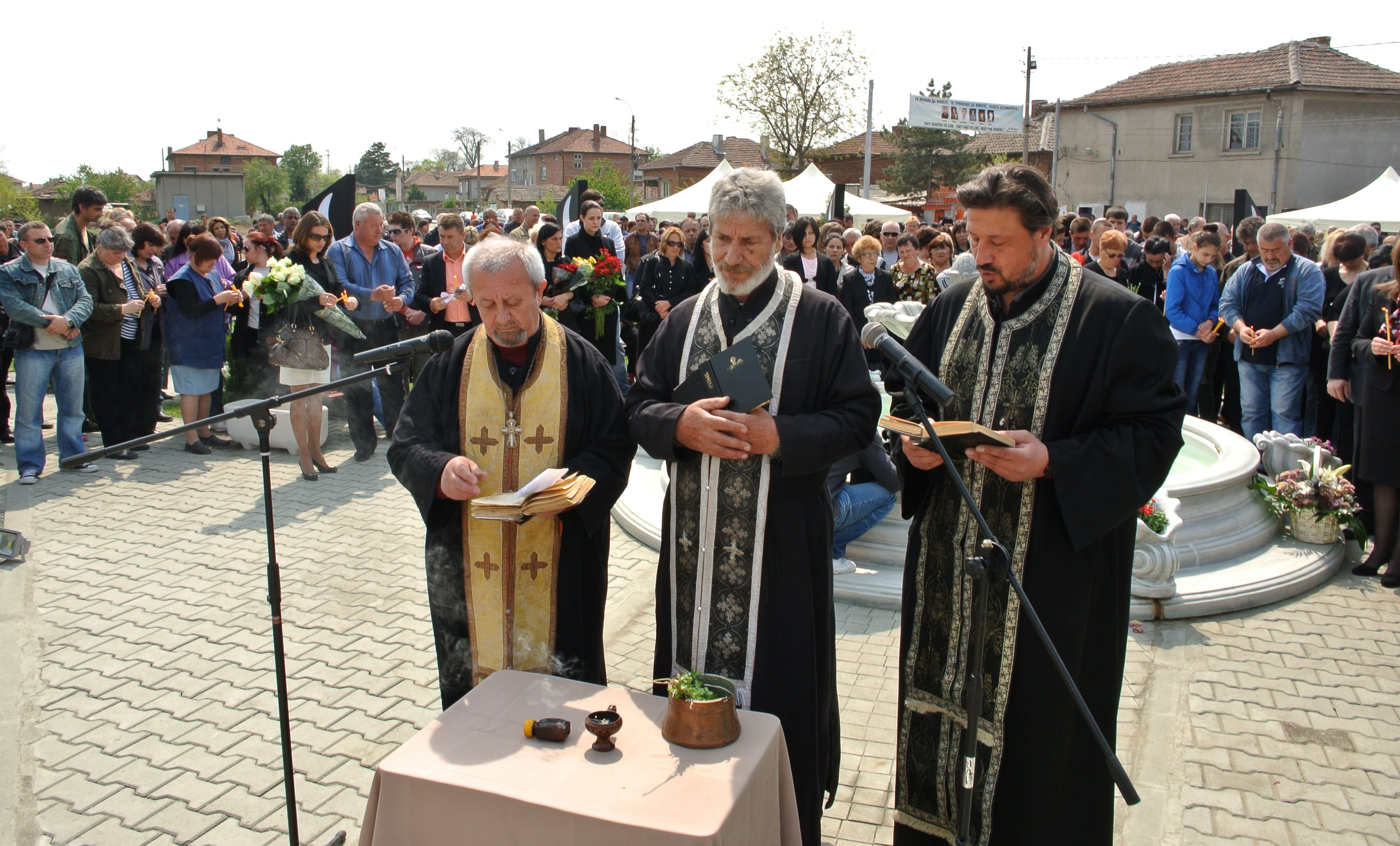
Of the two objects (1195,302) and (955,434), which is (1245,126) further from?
(955,434)

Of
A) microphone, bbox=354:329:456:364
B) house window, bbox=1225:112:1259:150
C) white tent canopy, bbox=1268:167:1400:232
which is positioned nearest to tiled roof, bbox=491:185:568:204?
house window, bbox=1225:112:1259:150

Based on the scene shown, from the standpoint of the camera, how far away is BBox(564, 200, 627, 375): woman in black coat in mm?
9148

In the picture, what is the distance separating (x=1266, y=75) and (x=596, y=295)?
116 ft

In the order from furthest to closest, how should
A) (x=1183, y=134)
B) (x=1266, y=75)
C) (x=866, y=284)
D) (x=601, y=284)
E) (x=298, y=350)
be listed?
(x=1183, y=134) → (x=1266, y=75) → (x=866, y=284) → (x=601, y=284) → (x=298, y=350)

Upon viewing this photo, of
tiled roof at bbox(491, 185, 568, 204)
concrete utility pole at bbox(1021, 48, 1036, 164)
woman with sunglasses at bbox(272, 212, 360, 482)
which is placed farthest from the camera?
tiled roof at bbox(491, 185, 568, 204)

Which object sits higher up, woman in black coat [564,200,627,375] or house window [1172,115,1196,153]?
house window [1172,115,1196,153]

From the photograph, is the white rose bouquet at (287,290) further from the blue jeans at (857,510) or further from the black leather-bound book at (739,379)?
the black leather-bound book at (739,379)

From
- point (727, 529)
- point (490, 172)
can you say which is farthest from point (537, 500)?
point (490, 172)

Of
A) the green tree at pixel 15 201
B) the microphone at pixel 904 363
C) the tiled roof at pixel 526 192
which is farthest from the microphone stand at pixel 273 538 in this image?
the tiled roof at pixel 526 192

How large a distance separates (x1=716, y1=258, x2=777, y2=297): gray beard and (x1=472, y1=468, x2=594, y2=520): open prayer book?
2.43ft

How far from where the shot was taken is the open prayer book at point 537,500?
110 inches

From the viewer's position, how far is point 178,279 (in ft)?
28.9

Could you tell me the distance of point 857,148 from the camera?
182 feet

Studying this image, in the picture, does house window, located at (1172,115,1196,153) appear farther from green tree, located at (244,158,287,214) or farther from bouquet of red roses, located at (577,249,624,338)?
green tree, located at (244,158,287,214)
